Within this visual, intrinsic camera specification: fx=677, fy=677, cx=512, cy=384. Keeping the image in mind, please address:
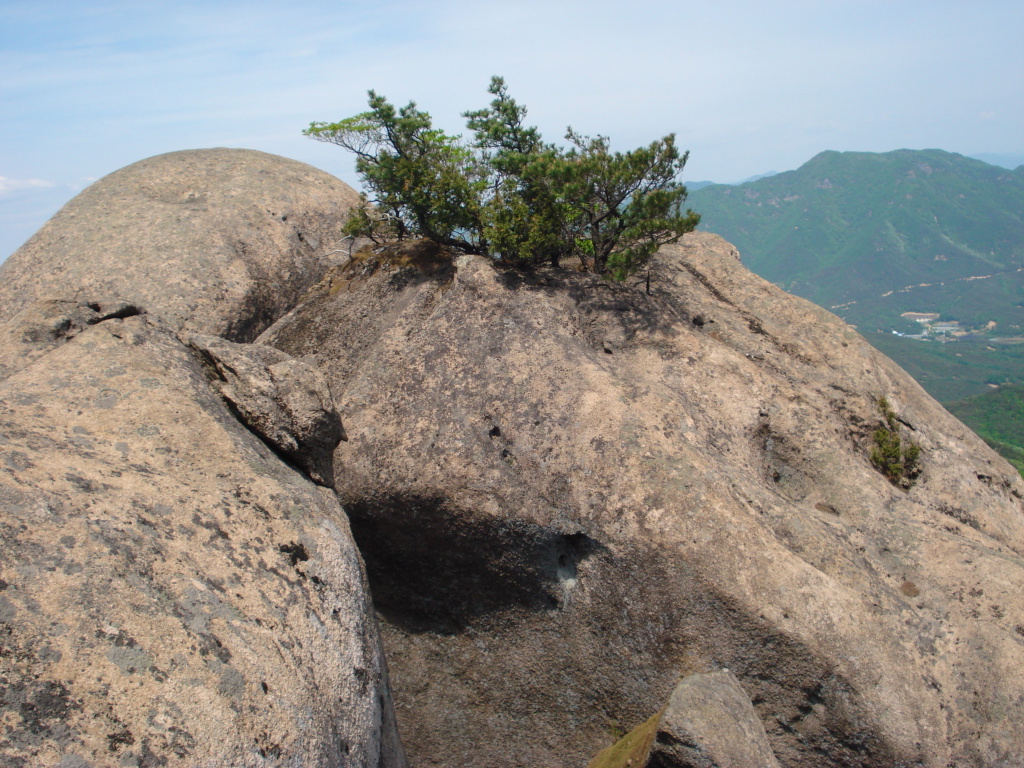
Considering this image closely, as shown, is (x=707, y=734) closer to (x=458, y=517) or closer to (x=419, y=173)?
(x=458, y=517)

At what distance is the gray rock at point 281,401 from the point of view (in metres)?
10.2

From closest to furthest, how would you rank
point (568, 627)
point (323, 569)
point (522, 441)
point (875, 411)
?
point (323, 569), point (568, 627), point (522, 441), point (875, 411)

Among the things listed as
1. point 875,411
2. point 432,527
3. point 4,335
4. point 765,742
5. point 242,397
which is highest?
point 4,335

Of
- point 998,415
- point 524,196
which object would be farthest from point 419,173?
point 998,415

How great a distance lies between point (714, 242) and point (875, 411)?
24.0 feet

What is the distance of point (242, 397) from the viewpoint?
33.7 feet

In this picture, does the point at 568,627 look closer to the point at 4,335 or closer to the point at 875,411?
the point at 875,411

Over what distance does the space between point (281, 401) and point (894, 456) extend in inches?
507

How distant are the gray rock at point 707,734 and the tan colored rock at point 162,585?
12.1 feet

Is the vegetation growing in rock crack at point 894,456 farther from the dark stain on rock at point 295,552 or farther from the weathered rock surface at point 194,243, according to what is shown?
the weathered rock surface at point 194,243

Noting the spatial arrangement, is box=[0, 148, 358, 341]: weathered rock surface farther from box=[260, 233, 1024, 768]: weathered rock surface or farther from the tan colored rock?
the tan colored rock

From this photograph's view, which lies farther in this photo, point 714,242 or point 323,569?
point 714,242

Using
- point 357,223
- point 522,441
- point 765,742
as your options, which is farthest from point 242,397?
point 765,742

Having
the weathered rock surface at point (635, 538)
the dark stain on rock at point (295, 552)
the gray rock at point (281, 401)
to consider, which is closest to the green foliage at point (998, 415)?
the weathered rock surface at point (635, 538)
